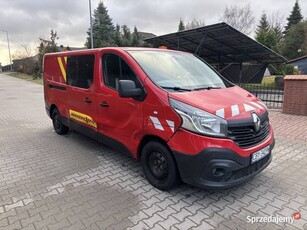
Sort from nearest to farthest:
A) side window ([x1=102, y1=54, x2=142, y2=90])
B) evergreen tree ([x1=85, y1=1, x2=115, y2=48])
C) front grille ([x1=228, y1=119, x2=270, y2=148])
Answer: front grille ([x1=228, y1=119, x2=270, y2=148]) → side window ([x1=102, y1=54, x2=142, y2=90]) → evergreen tree ([x1=85, y1=1, x2=115, y2=48])

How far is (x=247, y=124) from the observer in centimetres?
284

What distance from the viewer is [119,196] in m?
3.19

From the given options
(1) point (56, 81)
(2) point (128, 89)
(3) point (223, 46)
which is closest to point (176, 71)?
(2) point (128, 89)

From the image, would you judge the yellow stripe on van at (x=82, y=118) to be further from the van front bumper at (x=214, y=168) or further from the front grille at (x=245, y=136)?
the front grille at (x=245, y=136)

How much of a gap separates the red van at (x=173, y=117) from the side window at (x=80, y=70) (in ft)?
0.06

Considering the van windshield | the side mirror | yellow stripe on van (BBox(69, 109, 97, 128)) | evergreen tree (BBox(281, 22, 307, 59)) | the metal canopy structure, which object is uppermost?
evergreen tree (BBox(281, 22, 307, 59))

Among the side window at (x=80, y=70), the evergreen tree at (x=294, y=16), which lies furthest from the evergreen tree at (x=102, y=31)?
the evergreen tree at (x=294, y=16)

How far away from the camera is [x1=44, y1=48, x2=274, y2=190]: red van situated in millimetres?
2701

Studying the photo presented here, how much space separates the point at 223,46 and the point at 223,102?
11.6m

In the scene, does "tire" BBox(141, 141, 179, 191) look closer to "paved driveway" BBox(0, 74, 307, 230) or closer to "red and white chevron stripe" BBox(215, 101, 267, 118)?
"paved driveway" BBox(0, 74, 307, 230)

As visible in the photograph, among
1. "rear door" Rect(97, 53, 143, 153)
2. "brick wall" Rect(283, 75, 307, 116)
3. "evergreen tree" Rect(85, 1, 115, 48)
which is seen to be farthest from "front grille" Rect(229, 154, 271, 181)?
"evergreen tree" Rect(85, 1, 115, 48)

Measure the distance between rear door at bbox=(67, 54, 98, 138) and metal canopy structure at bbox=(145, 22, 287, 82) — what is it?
23.0 ft

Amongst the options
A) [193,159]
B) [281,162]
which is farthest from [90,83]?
[281,162]

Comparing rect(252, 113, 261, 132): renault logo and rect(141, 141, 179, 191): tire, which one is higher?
rect(252, 113, 261, 132): renault logo
